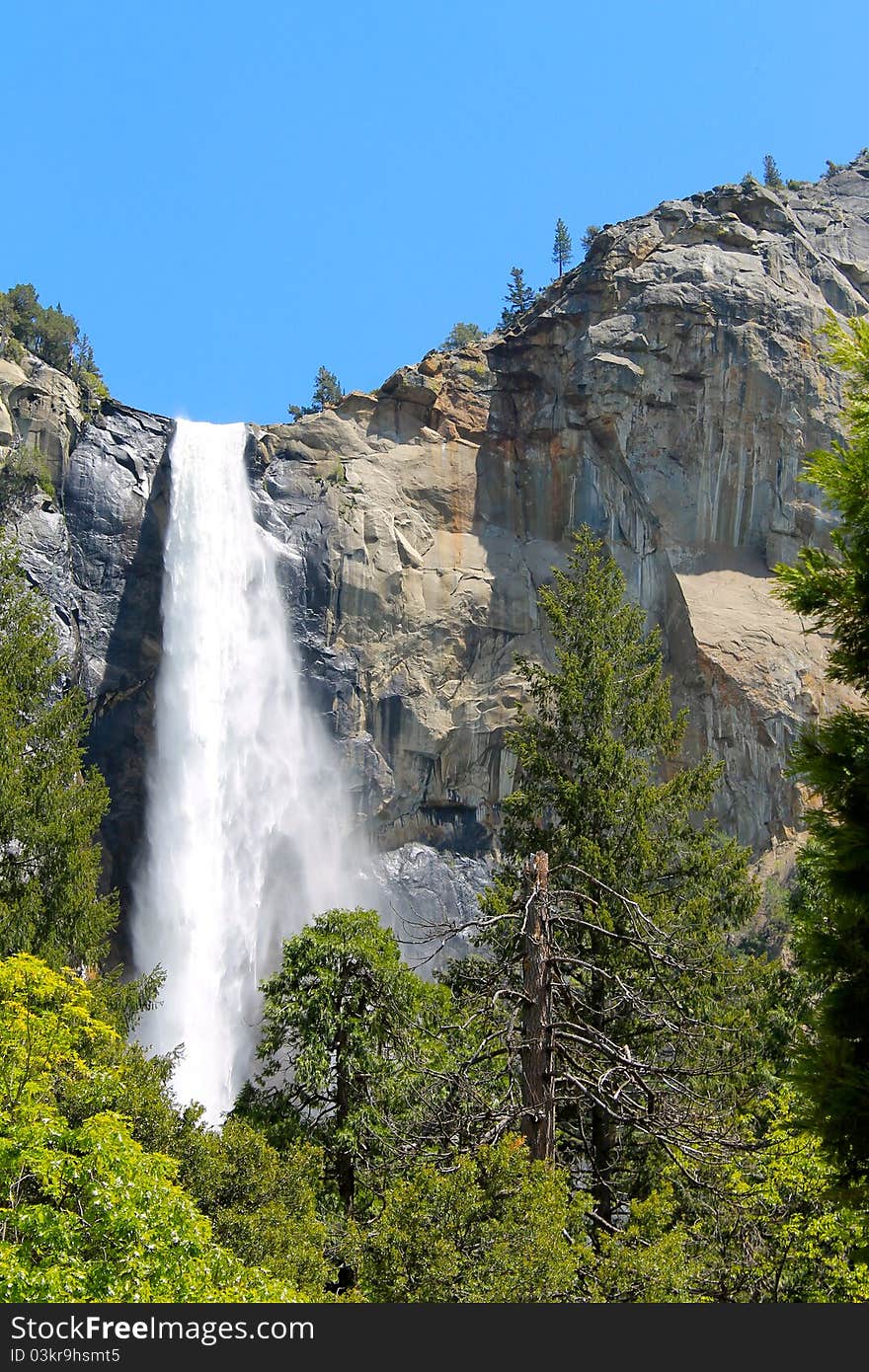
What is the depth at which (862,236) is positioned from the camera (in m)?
55.8

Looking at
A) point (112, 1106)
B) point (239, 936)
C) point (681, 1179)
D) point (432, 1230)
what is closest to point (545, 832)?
point (681, 1179)

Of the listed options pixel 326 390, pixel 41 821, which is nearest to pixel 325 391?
pixel 326 390

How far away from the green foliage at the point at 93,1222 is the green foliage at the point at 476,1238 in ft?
3.73

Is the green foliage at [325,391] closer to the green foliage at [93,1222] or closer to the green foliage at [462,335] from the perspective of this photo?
the green foliage at [462,335]

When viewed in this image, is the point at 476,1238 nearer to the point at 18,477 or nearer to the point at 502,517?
the point at 18,477

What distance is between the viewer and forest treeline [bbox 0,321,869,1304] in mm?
6961

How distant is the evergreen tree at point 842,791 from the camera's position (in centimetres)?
634

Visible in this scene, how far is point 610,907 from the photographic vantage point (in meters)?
17.3

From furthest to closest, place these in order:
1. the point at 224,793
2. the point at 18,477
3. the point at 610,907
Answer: the point at 18,477
the point at 224,793
the point at 610,907

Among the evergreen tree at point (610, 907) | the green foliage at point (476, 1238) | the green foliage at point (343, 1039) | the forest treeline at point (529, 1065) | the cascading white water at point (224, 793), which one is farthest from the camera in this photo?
the cascading white water at point (224, 793)

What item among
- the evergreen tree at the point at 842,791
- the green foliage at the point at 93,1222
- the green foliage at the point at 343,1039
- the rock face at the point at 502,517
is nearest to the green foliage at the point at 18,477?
the rock face at the point at 502,517

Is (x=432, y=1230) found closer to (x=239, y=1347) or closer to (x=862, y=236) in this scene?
(x=239, y=1347)

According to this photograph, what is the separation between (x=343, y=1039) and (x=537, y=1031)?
17.6ft

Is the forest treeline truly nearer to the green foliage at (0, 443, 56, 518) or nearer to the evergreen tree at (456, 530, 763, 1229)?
the evergreen tree at (456, 530, 763, 1229)
